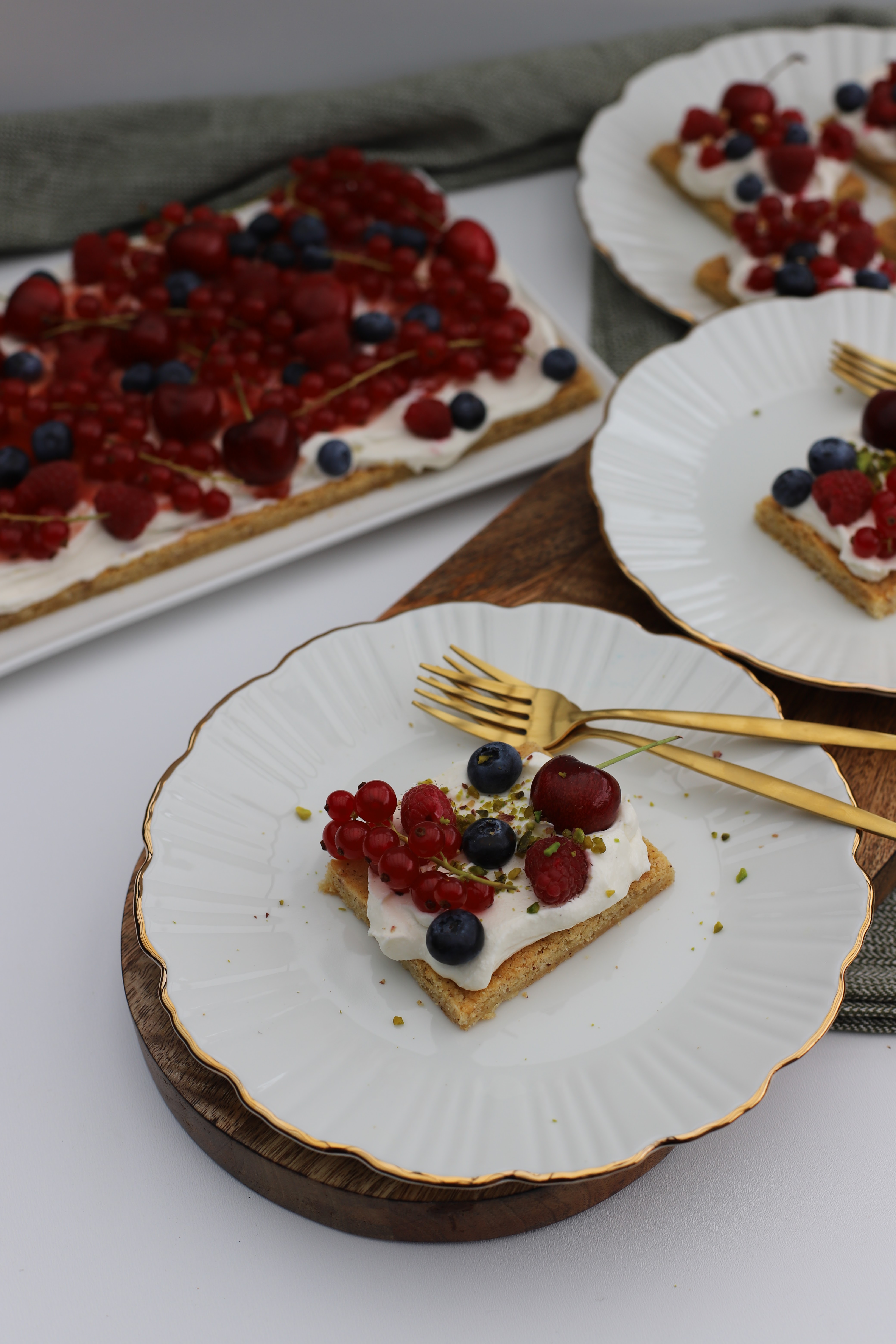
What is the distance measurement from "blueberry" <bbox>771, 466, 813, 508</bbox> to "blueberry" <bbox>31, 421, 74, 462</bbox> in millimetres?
1176

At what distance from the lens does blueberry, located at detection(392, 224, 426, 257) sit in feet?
7.98

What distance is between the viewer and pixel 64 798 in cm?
180

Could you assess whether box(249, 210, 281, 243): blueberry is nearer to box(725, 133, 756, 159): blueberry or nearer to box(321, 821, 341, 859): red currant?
box(725, 133, 756, 159): blueberry

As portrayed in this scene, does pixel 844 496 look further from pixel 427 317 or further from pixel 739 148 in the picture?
pixel 739 148

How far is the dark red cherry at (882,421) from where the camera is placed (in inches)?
73.5

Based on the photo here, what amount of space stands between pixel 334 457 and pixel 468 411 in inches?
10.1

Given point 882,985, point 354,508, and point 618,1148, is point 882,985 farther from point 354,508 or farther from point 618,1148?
point 354,508

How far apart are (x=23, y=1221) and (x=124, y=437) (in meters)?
1.25

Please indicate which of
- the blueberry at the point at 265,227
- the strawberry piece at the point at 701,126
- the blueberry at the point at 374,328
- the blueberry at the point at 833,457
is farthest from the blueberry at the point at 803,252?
the blueberry at the point at 265,227

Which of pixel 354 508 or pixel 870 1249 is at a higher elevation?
pixel 354 508

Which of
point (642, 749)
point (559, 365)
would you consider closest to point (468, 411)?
point (559, 365)

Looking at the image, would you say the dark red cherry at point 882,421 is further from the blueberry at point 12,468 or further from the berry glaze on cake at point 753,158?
the blueberry at point 12,468

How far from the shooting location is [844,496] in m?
1.79

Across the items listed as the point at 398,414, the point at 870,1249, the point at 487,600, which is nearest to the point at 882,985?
the point at 870,1249
